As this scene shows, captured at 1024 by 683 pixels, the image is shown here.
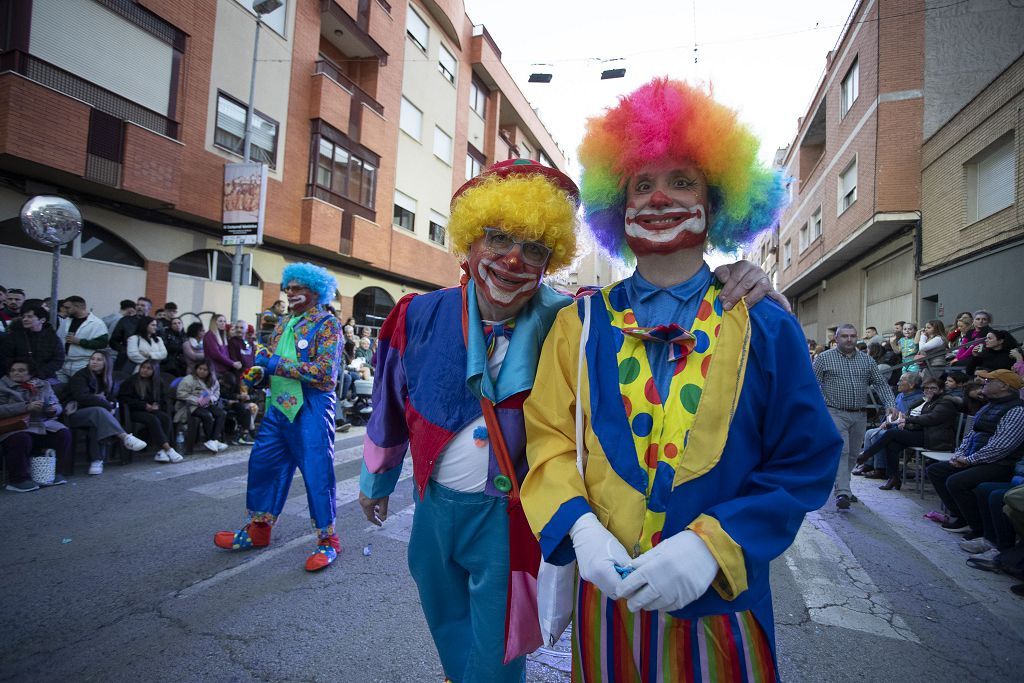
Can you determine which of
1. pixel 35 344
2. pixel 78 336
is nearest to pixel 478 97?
pixel 78 336

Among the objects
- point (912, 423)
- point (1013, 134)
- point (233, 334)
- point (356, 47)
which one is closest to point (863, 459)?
point (912, 423)

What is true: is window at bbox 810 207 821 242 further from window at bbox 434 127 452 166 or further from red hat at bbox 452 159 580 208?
red hat at bbox 452 159 580 208

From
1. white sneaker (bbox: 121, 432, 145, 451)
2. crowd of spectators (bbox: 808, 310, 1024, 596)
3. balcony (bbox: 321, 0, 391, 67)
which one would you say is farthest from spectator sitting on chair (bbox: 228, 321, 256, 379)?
balcony (bbox: 321, 0, 391, 67)

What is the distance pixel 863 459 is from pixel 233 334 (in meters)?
9.43

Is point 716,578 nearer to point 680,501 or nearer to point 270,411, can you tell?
point 680,501

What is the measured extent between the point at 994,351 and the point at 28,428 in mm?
11253

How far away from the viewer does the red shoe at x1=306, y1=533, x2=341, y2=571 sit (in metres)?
3.58

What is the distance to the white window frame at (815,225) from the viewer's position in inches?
770

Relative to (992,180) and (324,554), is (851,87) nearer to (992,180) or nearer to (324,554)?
(992,180)

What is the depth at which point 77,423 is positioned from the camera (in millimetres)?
6059

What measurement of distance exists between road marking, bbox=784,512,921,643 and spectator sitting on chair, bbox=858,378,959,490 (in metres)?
2.69

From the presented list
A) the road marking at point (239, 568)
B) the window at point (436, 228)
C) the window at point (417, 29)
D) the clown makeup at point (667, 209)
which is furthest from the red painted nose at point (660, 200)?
the window at point (417, 29)

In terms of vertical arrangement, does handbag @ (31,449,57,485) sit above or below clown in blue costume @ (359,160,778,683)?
below

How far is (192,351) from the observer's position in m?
7.92
